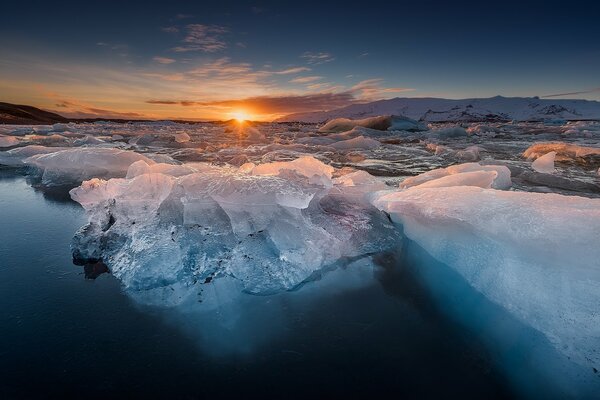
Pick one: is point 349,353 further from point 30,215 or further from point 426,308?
point 30,215

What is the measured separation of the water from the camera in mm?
1400

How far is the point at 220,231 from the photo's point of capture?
249 cm

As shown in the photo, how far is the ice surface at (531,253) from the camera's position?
1.63 m

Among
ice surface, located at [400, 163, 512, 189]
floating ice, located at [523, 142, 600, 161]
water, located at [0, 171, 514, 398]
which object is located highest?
ice surface, located at [400, 163, 512, 189]

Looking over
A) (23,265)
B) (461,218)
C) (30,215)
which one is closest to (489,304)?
(461,218)

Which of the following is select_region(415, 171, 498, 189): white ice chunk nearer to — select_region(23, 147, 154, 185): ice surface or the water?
the water

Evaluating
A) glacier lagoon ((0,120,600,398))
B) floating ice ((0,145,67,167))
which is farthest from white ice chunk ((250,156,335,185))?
floating ice ((0,145,67,167))

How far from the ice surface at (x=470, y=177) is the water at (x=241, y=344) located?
5.14ft

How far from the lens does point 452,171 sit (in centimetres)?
430

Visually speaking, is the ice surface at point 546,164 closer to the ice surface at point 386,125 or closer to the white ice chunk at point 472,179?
the white ice chunk at point 472,179

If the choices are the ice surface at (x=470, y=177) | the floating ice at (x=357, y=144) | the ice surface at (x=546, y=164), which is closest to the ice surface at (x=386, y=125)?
the floating ice at (x=357, y=144)

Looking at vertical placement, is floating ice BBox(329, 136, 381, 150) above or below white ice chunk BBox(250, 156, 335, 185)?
below

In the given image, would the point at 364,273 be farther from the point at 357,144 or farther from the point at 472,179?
the point at 357,144

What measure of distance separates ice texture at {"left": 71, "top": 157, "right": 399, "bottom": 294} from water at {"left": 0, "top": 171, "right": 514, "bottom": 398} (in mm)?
190
